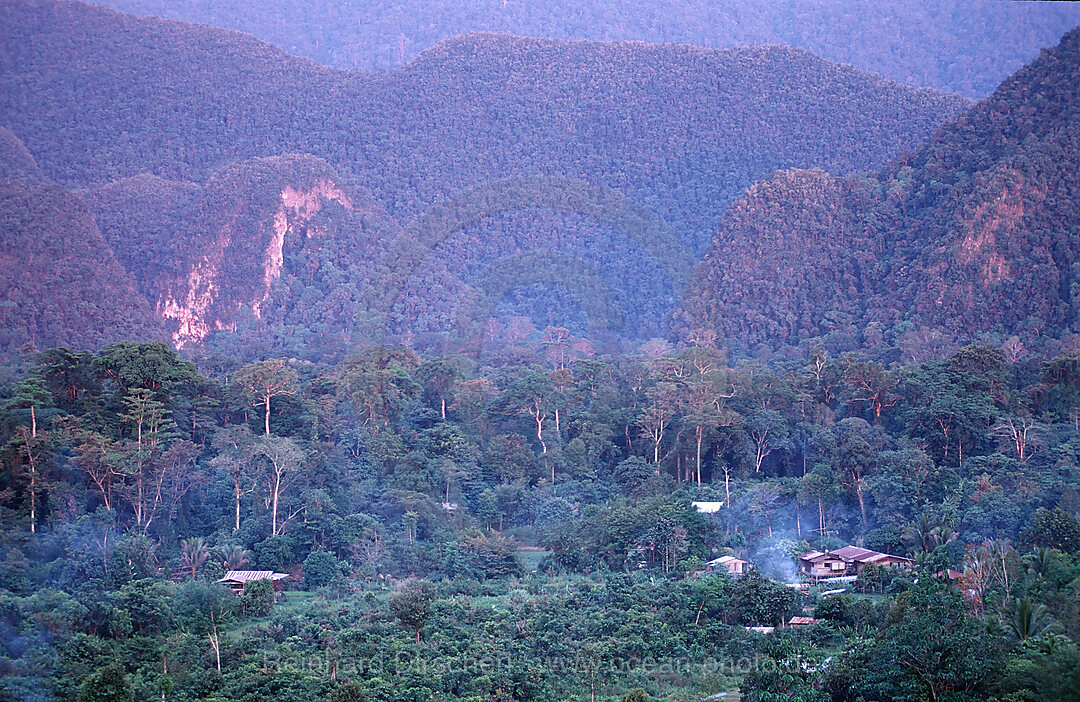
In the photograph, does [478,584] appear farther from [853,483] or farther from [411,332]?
[411,332]

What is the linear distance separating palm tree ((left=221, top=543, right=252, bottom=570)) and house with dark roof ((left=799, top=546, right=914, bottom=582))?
13.5m

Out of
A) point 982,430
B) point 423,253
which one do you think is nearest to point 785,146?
point 423,253

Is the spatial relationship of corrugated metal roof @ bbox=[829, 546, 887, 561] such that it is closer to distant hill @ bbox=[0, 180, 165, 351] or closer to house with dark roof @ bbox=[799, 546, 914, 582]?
house with dark roof @ bbox=[799, 546, 914, 582]

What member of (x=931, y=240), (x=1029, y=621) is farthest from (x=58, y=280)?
(x=1029, y=621)

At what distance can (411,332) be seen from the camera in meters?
63.9

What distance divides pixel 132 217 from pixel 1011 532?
60450mm

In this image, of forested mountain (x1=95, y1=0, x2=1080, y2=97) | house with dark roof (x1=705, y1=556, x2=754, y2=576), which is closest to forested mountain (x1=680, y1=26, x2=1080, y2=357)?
Result: house with dark roof (x1=705, y1=556, x2=754, y2=576)

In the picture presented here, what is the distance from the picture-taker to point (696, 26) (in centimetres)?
12106

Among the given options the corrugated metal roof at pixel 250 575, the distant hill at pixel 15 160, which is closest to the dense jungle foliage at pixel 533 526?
the corrugated metal roof at pixel 250 575

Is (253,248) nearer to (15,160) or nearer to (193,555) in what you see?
(15,160)

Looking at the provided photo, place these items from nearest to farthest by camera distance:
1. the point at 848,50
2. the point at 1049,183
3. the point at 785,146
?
1. the point at 1049,183
2. the point at 785,146
3. the point at 848,50

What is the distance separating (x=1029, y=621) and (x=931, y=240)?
3560cm

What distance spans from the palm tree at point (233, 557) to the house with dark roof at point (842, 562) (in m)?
13.5

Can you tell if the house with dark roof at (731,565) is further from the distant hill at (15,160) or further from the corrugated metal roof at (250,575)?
the distant hill at (15,160)
